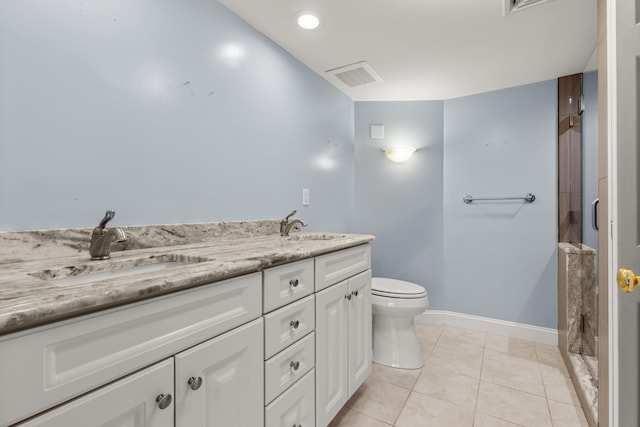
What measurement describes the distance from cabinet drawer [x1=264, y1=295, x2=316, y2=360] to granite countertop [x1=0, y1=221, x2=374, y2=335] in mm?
174

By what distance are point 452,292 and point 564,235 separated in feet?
3.15

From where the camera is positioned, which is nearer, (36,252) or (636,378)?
(636,378)

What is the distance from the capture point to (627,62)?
31.7 inches

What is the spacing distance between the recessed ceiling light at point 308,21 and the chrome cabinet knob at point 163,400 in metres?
1.75

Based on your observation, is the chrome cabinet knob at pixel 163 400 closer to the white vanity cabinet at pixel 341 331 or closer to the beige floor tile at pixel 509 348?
the white vanity cabinet at pixel 341 331

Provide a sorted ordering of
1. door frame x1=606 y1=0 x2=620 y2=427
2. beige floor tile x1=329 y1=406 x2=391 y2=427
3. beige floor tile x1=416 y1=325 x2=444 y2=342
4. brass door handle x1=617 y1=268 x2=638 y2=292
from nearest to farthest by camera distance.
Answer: brass door handle x1=617 y1=268 x2=638 y2=292 < door frame x1=606 y1=0 x2=620 y2=427 < beige floor tile x1=329 y1=406 x2=391 y2=427 < beige floor tile x1=416 y1=325 x2=444 y2=342

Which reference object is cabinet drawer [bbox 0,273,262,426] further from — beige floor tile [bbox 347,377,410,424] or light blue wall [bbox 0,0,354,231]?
beige floor tile [bbox 347,377,410,424]

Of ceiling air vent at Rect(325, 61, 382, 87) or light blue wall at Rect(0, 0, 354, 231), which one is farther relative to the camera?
ceiling air vent at Rect(325, 61, 382, 87)

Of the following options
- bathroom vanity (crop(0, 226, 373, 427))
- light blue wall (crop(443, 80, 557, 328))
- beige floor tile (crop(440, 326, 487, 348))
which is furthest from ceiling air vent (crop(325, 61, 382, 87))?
beige floor tile (crop(440, 326, 487, 348))

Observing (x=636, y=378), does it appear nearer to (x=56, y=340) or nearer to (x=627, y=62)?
(x=627, y=62)

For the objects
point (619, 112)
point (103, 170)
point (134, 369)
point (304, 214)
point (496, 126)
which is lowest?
point (134, 369)

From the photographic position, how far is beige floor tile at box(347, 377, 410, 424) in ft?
5.06

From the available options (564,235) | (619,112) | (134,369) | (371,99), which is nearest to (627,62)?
(619,112)

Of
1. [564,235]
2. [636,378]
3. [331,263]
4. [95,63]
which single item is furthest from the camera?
[564,235]
